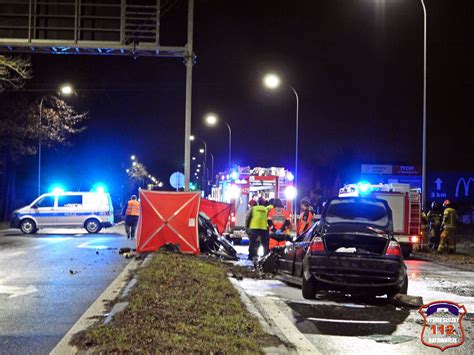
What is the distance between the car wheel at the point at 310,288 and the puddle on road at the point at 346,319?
0.88 ft

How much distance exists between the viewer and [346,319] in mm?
8508

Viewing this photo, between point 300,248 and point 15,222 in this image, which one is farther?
point 15,222

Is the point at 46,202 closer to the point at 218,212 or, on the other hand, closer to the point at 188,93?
the point at 218,212

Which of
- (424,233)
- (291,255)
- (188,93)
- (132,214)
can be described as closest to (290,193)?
(424,233)

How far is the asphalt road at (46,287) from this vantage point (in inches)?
281

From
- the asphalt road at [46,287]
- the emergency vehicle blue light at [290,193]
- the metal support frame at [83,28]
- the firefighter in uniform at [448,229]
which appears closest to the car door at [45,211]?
the asphalt road at [46,287]

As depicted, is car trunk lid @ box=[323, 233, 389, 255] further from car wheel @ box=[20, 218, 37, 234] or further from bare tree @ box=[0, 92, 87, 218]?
bare tree @ box=[0, 92, 87, 218]

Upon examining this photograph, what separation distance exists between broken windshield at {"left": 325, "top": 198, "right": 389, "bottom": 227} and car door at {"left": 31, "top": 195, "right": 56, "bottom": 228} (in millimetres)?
19564

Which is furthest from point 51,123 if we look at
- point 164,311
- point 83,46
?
point 164,311

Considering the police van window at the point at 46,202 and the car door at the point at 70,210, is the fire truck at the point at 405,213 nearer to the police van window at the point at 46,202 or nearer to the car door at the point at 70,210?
the car door at the point at 70,210

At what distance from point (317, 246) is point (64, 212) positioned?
65.7 feet

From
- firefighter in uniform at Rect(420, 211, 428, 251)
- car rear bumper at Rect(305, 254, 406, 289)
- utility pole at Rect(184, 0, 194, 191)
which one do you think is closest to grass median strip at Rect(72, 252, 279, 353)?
car rear bumper at Rect(305, 254, 406, 289)

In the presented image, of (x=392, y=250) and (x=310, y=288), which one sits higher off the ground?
(x=392, y=250)

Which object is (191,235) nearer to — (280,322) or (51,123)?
(280,322)
